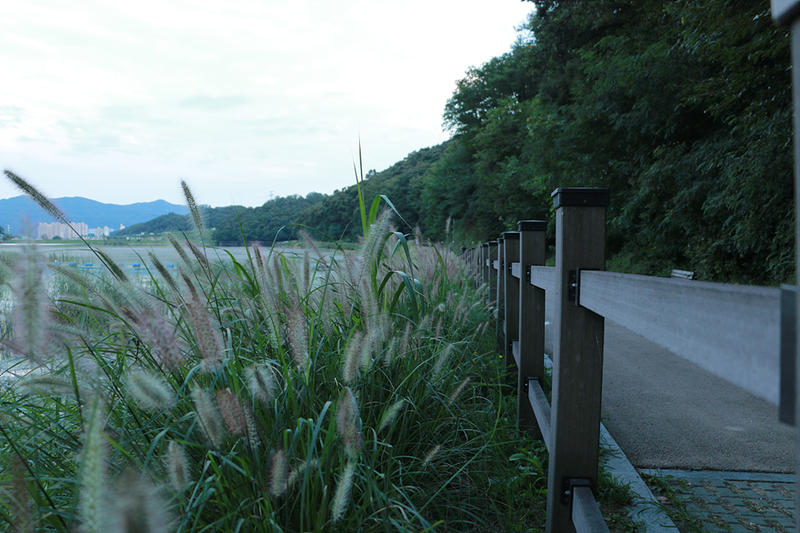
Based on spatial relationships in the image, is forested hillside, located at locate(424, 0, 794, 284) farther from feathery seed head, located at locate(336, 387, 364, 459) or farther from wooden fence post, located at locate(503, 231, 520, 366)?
feathery seed head, located at locate(336, 387, 364, 459)

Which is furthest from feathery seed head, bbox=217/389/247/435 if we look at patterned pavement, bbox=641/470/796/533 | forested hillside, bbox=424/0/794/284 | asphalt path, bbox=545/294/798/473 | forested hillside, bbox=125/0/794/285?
forested hillside, bbox=424/0/794/284

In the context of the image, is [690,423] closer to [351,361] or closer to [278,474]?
[351,361]

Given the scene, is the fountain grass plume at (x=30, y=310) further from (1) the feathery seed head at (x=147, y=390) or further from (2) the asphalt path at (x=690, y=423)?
(2) the asphalt path at (x=690, y=423)

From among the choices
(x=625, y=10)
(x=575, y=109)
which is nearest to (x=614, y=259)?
(x=575, y=109)

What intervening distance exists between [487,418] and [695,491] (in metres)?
0.95

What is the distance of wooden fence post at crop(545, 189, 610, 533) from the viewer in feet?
4.72

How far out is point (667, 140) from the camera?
1234 centimetres

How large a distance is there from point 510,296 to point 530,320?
3.22 feet

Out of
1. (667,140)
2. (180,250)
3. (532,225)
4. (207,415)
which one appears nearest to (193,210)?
(180,250)

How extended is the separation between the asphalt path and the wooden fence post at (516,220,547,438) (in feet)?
1.88

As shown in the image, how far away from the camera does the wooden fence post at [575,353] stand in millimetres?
1439

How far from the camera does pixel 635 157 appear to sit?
13.0m

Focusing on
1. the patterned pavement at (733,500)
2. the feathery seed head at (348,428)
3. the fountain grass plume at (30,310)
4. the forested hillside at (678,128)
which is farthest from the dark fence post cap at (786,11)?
the forested hillside at (678,128)

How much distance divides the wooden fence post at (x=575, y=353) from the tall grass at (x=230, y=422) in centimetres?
30
